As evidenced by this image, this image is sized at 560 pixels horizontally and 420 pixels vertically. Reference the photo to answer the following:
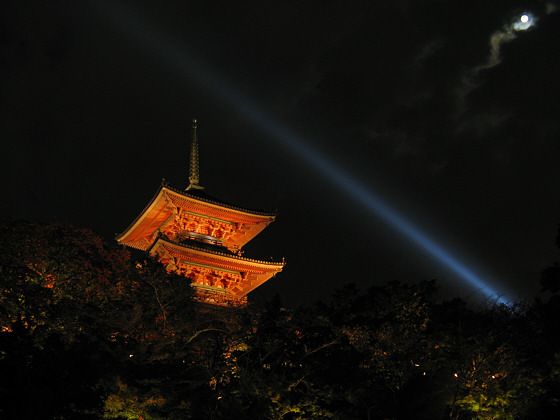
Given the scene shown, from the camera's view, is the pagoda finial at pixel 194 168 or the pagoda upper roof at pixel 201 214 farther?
the pagoda finial at pixel 194 168

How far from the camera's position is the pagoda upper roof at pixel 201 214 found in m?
27.8

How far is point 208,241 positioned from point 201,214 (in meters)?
1.42

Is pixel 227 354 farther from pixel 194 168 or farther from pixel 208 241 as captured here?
pixel 194 168

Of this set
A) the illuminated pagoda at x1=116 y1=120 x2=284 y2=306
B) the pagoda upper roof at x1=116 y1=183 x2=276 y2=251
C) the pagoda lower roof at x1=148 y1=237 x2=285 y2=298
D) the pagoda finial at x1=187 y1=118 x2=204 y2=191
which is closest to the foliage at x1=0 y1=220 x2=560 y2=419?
the pagoda lower roof at x1=148 y1=237 x2=285 y2=298

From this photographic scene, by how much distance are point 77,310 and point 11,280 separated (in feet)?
6.63

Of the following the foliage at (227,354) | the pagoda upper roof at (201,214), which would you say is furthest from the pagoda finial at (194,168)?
the foliage at (227,354)

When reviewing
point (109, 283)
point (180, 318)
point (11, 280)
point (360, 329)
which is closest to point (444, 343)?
point (360, 329)

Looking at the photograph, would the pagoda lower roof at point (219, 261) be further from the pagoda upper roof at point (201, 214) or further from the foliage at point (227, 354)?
the foliage at point (227, 354)

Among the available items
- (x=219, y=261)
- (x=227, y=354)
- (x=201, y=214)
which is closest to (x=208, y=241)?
(x=201, y=214)

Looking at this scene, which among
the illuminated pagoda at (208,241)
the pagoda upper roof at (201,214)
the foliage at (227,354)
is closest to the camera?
the foliage at (227,354)

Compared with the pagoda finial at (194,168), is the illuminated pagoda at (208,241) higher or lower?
lower

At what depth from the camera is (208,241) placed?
28953 millimetres

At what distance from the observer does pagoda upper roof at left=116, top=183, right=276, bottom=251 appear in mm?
27764

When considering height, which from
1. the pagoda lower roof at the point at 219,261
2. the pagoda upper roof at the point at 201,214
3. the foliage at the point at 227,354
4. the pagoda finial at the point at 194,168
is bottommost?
the foliage at the point at 227,354
